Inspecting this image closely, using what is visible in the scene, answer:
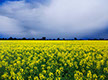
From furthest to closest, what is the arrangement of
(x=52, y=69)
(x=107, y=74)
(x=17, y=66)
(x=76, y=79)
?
(x=17, y=66)
(x=52, y=69)
(x=107, y=74)
(x=76, y=79)

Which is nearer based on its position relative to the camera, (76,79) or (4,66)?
(76,79)

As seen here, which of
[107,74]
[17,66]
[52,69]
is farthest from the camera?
[17,66]

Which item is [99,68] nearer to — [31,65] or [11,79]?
[31,65]

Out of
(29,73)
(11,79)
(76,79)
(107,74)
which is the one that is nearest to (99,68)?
(107,74)

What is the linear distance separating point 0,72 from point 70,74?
14.6 ft

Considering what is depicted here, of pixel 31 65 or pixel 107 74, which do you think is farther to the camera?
pixel 31 65

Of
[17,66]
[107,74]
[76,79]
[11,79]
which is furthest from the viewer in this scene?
[17,66]

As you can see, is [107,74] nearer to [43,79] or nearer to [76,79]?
[76,79]

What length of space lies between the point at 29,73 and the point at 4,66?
229 centimetres

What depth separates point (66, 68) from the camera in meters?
7.60

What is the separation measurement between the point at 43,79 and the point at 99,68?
377cm

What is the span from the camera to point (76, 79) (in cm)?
547

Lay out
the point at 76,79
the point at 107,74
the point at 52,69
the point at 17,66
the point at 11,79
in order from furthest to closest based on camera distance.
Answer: the point at 17,66 → the point at 52,69 → the point at 107,74 → the point at 11,79 → the point at 76,79

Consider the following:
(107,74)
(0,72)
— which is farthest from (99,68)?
(0,72)
